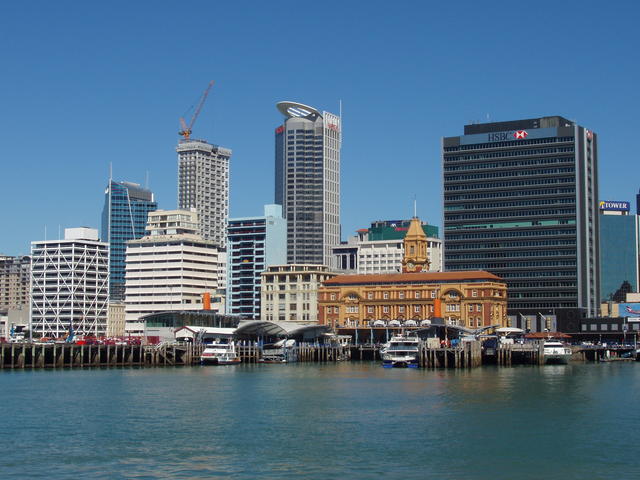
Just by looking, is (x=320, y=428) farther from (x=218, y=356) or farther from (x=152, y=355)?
(x=152, y=355)

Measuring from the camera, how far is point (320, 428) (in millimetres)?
86438

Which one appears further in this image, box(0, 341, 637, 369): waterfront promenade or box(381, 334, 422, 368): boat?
box(381, 334, 422, 368): boat

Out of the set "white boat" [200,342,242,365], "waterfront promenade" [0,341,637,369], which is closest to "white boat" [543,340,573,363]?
"waterfront promenade" [0,341,637,369]

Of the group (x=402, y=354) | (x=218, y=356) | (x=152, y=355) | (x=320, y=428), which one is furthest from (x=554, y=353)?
(x=320, y=428)

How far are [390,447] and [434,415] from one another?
19.9 meters

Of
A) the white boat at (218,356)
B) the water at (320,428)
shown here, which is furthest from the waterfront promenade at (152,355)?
the water at (320,428)

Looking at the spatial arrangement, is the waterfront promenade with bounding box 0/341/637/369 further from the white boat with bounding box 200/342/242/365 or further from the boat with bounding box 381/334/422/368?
the white boat with bounding box 200/342/242/365

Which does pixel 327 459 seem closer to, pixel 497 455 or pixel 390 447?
pixel 390 447

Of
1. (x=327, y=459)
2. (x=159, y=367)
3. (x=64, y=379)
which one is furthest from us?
(x=159, y=367)

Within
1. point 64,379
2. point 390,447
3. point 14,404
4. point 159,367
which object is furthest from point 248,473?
point 159,367

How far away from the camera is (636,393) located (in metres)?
120

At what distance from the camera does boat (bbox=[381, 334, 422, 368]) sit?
176 metres

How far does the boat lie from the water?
35710 millimetres

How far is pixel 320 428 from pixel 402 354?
311ft
